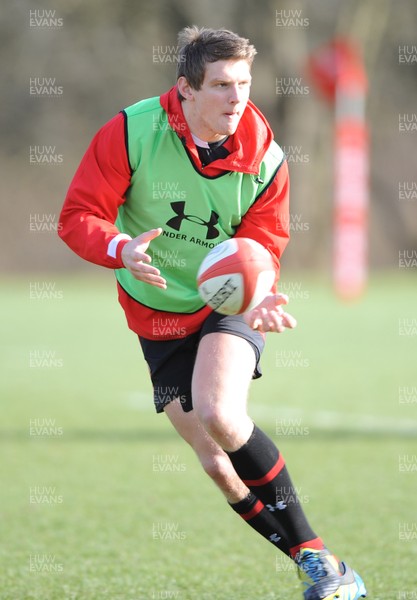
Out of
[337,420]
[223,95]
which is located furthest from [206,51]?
[337,420]

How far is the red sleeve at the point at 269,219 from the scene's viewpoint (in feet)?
14.7

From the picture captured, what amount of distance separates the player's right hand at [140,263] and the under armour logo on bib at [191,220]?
0.42m

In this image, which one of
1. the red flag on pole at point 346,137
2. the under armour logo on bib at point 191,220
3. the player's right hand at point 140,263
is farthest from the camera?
the red flag on pole at point 346,137

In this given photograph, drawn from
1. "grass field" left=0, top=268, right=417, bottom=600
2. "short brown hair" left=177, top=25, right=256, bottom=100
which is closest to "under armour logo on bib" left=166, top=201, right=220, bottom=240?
"short brown hair" left=177, top=25, right=256, bottom=100

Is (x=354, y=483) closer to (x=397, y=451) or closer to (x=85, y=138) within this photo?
(x=397, y=451)

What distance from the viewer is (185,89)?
4406 millimetres

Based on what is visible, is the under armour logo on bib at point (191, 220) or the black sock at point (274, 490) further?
the under armour logo on bib at point (191, 220)

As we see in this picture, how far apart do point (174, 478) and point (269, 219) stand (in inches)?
115

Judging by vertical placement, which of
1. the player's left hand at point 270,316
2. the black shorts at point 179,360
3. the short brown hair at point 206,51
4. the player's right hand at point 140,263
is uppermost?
the short brown hair at point 206,51

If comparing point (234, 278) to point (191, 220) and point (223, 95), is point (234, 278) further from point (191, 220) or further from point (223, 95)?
point (223, 95)

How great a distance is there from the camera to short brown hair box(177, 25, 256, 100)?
13.8 feet

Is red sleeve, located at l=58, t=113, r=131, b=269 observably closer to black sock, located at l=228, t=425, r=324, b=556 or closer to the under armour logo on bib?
the under armour logo on bib

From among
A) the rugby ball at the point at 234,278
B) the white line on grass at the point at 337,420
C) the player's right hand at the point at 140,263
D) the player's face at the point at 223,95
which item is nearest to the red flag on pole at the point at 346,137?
the white line on grass at the point at 337,420

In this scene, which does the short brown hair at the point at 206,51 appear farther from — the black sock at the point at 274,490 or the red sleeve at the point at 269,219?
the black sock at the point at 274,490
